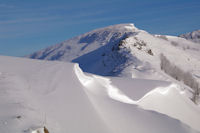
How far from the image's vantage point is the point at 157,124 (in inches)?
243

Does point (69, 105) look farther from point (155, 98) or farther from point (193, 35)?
point (193, 35)

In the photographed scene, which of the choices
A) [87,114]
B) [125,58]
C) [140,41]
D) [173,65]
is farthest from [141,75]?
[87,114]

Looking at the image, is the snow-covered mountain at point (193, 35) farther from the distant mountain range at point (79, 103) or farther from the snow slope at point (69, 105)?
the snow slope at point (69, 105)

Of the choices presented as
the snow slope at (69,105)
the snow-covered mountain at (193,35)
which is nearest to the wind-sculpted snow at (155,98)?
the snow slope at (69,105)

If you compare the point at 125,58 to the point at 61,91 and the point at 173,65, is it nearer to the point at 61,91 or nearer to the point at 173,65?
the point at 173,65

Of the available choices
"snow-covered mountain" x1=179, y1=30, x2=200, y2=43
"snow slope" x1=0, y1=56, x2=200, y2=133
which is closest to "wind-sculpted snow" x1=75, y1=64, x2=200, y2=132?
"snow slope" x1=0, y1=56, x2=200, y2=133

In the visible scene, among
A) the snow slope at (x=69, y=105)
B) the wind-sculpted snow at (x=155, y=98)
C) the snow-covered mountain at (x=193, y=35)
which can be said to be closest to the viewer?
the snow slope at (x=69, y=105)

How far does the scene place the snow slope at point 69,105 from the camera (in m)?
4.36

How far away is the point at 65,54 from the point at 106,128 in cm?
5315

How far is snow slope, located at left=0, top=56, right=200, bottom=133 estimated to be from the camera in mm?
4355

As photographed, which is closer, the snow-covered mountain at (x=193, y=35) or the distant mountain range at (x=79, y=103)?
the distant mountain range at (x=79, y=103)

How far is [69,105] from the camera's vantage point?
5324 millimetres

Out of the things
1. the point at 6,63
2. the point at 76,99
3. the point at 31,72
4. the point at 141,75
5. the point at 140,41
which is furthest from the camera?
the point at 140,41

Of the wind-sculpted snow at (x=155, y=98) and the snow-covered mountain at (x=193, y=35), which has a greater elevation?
the wind-sculpted snow at (x=155, y=98)
